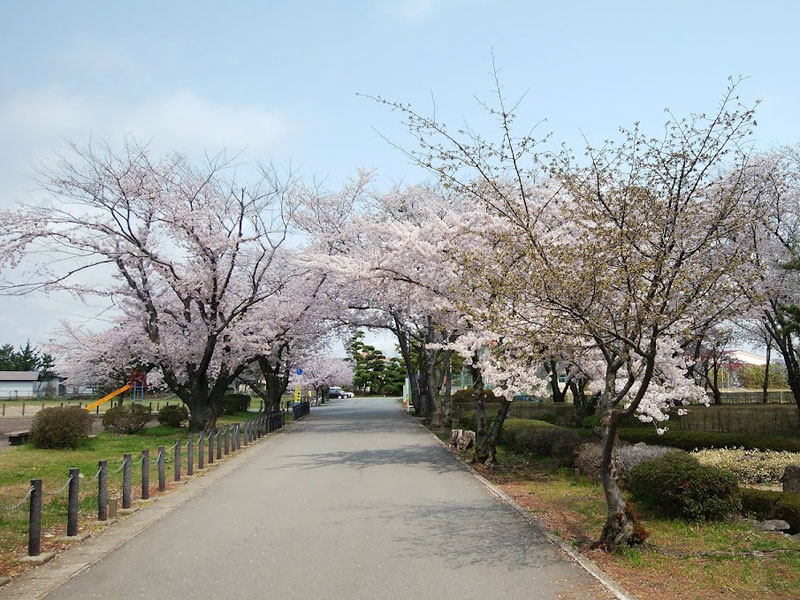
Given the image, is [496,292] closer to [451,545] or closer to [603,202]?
[603,202]

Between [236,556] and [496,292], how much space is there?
4.21 meters

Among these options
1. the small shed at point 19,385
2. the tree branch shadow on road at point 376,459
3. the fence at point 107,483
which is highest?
the small shed at point 19,385

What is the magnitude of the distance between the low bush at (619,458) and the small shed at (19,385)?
2332 inches

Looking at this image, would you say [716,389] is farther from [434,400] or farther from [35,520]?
[35,520]

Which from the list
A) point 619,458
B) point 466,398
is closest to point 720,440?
point 619,458

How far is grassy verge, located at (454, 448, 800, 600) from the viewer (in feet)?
20.4

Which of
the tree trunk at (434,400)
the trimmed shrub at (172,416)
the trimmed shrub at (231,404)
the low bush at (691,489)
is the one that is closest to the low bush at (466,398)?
the tree trunk at (434,400)

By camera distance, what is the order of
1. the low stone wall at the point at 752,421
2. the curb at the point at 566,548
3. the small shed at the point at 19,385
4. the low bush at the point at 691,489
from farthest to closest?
the small shed at the point at 19,385, the low stone wall at the point at 752,421, the low bush at the point at 691,489, the curb at the point at 566,548

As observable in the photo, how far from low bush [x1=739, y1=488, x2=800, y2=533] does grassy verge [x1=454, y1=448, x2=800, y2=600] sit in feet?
1.32

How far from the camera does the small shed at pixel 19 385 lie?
62188mm

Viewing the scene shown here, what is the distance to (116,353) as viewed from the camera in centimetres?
2664

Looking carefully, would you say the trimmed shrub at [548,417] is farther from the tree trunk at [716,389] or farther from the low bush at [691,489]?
the low bush at [691,489]

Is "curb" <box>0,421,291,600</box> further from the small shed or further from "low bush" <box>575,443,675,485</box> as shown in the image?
the small shed

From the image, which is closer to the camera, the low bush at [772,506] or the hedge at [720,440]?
the low bush at [772,506]
